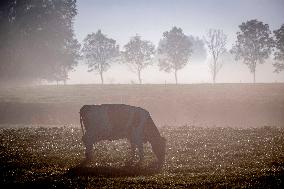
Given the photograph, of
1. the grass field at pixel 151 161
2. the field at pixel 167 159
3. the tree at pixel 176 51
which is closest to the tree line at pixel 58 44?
the tree at pixel 176 51

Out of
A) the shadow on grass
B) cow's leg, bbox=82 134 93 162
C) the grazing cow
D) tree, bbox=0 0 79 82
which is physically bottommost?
the shadow on grass

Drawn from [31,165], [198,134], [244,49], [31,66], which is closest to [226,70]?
[244,49]

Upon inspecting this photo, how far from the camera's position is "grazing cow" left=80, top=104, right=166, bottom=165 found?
15438mm

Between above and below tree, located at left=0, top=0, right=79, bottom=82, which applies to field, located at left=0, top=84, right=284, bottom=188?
below

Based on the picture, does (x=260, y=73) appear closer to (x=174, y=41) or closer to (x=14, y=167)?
(x=174, y=41)

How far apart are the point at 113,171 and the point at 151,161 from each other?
262 cm

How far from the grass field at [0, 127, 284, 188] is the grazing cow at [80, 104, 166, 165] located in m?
0.81

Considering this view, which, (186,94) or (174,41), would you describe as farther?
(174,41)

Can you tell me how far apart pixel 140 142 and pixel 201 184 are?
5126 millimetres

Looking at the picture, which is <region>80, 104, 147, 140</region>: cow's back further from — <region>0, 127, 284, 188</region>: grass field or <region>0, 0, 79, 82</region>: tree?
<region>0, 0, 79, 82</region>: tree

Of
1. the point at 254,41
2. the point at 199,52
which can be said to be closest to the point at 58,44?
the point at 254,41

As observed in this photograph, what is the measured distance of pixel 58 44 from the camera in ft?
226

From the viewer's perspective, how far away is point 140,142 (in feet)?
50.6

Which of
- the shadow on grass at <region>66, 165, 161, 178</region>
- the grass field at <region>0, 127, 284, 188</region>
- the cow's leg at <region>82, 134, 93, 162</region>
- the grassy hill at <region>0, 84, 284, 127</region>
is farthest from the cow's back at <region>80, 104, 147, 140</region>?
the grassy hill at <region>0, 84, 284, 127</region>
